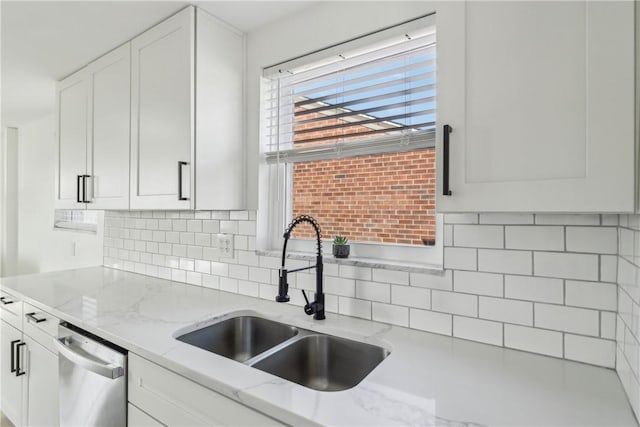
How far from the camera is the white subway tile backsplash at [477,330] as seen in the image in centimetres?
121

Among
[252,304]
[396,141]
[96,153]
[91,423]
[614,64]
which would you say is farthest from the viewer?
[96,153]

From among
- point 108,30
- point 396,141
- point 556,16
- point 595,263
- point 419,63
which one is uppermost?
point 108,30

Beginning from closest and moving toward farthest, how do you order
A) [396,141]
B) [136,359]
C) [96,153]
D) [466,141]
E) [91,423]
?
[466,141], [136,359], [91,423], [396,141], [96,153]

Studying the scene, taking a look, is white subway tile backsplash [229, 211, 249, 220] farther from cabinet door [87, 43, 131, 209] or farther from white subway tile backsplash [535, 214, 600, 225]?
white subway tile backsplash [535, 214, 600, 225]

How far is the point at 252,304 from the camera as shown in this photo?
1705 millimetres

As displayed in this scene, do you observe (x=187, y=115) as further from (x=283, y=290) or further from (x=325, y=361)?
(x=325, y=361)

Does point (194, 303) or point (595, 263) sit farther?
point (194, 303)

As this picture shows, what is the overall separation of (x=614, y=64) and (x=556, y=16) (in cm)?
19

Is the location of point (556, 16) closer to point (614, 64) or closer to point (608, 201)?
point (614, 64)

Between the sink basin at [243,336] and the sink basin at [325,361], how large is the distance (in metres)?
0.12

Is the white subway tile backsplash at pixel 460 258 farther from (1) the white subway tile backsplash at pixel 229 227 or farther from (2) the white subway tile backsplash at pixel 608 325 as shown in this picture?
(1) the white subway tile backsplash at pixel 229 227

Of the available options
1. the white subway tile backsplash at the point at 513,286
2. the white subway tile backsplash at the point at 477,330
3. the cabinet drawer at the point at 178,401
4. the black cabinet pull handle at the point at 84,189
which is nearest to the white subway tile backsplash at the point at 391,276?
the white subway tile backsplash at the point at 513,286

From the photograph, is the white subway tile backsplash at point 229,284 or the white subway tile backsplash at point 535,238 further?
the white subway tile backsplash at point 229,284

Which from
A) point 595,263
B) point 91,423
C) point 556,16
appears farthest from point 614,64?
point 91,423
